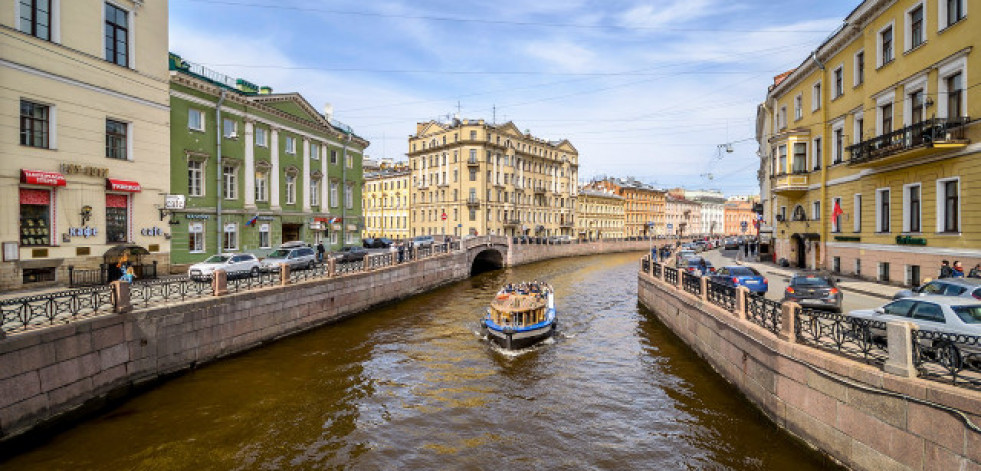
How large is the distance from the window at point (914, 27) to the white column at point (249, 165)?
3509 cm

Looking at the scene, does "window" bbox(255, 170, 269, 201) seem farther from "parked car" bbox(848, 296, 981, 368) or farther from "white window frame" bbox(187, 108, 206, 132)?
"parked car" bbox(848, 296, 981, 368)

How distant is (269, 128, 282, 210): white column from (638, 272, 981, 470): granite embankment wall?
101ft

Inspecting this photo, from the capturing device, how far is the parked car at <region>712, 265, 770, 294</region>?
21375 mm

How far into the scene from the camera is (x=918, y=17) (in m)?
20.3

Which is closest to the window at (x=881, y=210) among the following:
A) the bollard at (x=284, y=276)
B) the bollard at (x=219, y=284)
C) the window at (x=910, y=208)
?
the window at (x=910, y=208)

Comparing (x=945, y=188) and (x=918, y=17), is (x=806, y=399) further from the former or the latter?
(x=918, y=17)

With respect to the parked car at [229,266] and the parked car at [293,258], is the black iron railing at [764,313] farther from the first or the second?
the parked car at [293,258]

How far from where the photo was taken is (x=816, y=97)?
3002 cm

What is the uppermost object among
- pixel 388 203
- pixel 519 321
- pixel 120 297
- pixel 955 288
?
pixel 388 203

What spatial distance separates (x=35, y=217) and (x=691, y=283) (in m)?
26.2

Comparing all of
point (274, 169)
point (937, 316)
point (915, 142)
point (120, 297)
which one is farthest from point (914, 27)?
point (274, 169)

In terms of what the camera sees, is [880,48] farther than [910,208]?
Yes

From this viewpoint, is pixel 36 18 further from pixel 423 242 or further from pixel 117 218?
pixel 423 242

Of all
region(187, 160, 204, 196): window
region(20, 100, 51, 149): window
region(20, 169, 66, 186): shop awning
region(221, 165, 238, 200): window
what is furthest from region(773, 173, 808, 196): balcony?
region(20, 100, 51, 149): window
